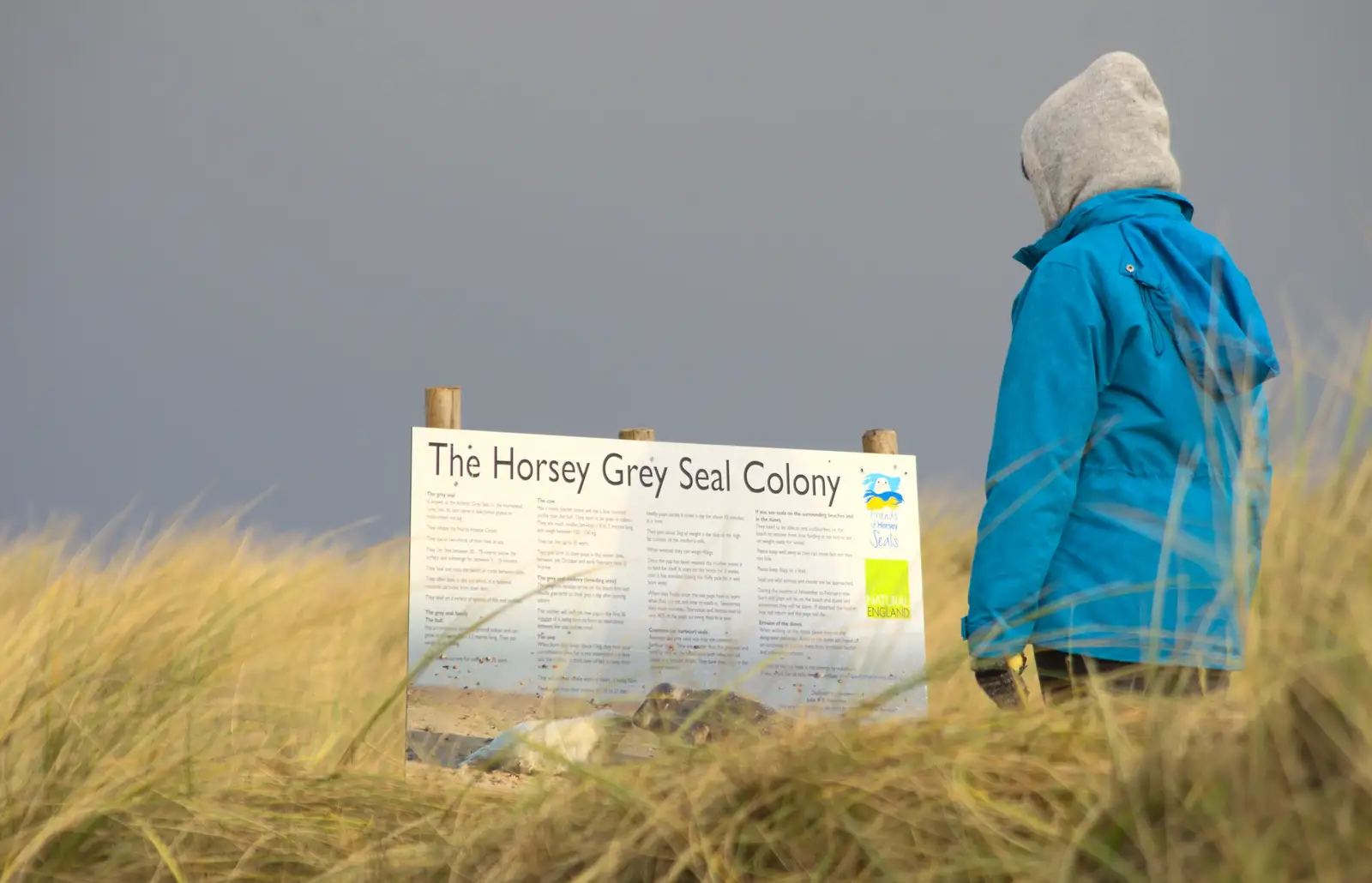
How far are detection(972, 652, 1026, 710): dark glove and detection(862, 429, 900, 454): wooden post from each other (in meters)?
1.97

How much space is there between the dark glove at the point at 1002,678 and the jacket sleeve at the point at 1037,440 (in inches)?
2.4

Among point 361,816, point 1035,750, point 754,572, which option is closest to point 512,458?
point 754,572

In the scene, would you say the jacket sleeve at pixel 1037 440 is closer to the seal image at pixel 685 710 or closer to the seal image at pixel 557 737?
the seal image at pixel 685 710

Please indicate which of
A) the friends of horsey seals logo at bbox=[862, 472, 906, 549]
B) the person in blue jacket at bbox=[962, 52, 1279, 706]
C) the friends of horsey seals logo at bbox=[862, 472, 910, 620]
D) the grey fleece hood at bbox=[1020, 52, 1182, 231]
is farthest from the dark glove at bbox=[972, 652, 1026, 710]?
the friends of horsey seals logo at bbox=[862, 472, 906, 549]

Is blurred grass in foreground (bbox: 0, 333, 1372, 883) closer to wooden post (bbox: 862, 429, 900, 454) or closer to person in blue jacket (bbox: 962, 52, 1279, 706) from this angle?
person in blue jacket (bbox: 962, 52, 1279, 706)

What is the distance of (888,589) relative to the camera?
14.6 ft

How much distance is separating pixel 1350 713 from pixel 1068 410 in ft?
4.81

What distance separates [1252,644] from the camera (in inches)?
66.8

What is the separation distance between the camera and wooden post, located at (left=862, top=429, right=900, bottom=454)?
4844 mm

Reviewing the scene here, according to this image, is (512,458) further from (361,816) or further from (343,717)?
(361,816)

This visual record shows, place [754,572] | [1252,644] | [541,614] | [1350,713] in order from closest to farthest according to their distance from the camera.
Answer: [1350,713] < [1252,644] < [541,614] < [754,572]

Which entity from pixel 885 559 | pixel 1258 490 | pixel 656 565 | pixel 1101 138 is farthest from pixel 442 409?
pixel 1258 490

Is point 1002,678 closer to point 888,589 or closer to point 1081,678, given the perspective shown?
point 1081,678

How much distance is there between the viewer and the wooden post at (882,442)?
4.84 metres
